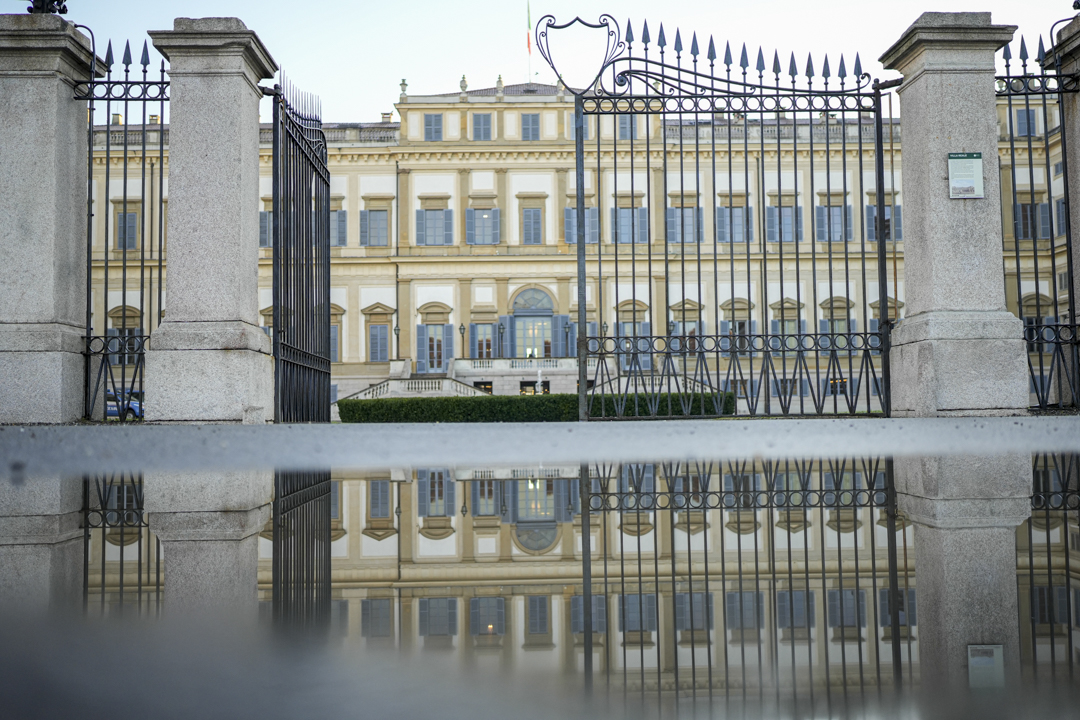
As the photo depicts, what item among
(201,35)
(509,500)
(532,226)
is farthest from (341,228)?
(509,500)

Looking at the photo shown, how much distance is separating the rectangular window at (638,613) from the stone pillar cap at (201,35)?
19.8ft

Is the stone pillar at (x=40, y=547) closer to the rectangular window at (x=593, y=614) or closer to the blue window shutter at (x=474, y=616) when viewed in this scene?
the blue window shutter at (x=474, y=616)

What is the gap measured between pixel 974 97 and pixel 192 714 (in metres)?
7.06

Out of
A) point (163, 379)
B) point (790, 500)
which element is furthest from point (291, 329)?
point (790, 500)

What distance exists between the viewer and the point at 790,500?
10.2 ft

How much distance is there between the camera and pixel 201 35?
21.6 feet

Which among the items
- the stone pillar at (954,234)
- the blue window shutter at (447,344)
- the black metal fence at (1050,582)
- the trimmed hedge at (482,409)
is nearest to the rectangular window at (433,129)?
the blue window shutter at (447,344)

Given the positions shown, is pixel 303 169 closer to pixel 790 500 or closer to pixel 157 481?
pixel 157 481

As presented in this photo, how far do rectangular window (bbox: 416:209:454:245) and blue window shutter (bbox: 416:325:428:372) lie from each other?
2.85 m

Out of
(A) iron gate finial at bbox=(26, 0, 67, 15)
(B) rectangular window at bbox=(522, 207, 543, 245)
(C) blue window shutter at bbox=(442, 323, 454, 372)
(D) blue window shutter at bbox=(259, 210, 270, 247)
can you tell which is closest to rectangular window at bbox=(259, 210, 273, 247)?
(D) blue window shutter at bbox=(259, 210, 270, 247)

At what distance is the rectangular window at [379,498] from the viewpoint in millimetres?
2985

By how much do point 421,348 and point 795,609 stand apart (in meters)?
28.4

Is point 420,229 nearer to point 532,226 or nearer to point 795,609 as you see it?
point 532,226

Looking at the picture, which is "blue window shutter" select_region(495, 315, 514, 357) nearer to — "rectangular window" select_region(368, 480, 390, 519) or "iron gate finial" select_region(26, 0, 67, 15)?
"iron gate finial" select_region(26, 0, 67, 15)
